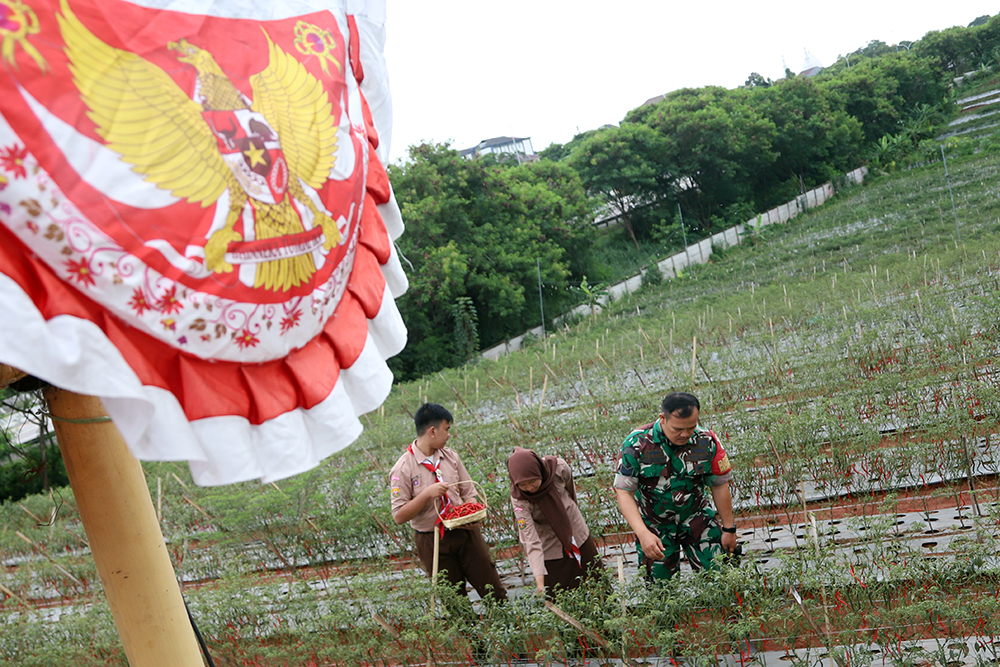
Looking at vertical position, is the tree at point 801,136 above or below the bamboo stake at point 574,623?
above

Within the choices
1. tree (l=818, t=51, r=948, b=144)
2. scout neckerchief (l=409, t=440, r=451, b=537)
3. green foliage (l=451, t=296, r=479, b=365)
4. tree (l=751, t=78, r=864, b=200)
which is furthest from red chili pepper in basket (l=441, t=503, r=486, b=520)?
tree (l=818, t=51, r=948, b=144)

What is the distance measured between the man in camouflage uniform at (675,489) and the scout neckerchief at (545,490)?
0.27m

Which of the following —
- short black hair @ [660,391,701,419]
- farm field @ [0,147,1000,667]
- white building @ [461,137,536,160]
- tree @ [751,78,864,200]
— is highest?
white building @ [461,137,536,160]

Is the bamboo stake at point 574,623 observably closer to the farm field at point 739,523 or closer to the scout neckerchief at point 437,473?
the farm field at point 739,523

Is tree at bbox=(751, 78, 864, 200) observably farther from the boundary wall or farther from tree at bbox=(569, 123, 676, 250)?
tree at bbox=(569, 123, 676, 250)

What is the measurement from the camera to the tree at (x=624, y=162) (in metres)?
25.2

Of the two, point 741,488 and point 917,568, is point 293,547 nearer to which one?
point 741,488

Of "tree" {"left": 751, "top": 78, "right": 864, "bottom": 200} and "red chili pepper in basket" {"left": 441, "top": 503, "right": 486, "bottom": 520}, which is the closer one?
"red chili pepper in basket" {"left": 441, "top": 503, "right": 486, "bottom": 520}

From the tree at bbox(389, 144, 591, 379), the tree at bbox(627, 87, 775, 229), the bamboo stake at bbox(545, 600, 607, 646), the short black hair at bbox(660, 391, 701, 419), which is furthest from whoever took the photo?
the tree at bbox(627, 87, 775, 229)

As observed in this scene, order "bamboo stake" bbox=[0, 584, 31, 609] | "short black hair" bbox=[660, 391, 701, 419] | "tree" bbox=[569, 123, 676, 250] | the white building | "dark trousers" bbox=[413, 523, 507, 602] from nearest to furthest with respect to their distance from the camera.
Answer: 1. "short black hair" bbox=[660, 391, 701, 419]
2. "dark trousers" bbox=[413, 523, 507, 602]
3. "bamboo stake" bbox=[0, 584, 31, 609]
4. "tree" bbox=[569, 123, 676, 250]
5. the white building

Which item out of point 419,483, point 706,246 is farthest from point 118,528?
point 706,246

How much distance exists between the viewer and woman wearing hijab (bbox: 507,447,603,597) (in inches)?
124

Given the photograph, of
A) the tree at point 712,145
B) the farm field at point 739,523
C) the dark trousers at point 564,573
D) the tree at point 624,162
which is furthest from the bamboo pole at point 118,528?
the tree at point 712,145

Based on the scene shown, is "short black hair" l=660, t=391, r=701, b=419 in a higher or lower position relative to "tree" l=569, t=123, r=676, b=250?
lower
